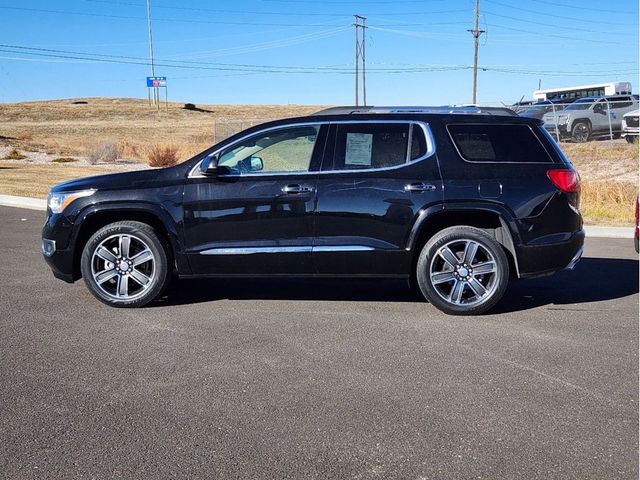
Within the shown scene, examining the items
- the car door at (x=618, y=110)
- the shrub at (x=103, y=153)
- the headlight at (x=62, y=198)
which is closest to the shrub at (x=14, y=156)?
the shrub at (x=103, y=153)

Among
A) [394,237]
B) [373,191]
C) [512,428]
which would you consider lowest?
[512,428]

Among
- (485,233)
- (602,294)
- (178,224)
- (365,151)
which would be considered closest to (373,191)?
(365,151)

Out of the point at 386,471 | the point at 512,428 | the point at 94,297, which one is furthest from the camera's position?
the point at 94,297

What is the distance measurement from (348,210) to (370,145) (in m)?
0.66

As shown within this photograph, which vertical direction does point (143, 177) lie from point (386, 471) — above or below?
above

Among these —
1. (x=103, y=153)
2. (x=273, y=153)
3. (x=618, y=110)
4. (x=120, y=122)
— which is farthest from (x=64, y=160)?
(x=120, y=122)

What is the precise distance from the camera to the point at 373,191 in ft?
21.5

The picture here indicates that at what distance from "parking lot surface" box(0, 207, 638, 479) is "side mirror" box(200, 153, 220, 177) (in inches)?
50.1

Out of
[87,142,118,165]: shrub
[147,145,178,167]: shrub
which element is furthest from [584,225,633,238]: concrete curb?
[87,142,118,165]: shrub

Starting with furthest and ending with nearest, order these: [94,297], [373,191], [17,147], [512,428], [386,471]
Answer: [17,147]
[94,297]
[373,191]
[512,428]
[386,471]

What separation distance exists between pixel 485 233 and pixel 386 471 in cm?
342

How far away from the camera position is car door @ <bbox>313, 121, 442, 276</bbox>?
257 inches

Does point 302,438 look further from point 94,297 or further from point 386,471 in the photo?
point 94,297

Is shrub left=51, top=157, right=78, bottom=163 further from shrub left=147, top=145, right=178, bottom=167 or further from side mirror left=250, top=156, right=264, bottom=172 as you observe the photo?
side mirror left=250, top=156, right=264, bottom=172
